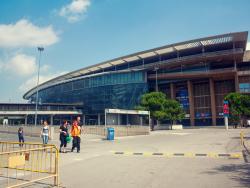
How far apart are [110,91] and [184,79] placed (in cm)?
2004

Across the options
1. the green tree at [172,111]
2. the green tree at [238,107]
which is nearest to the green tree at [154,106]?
the green tree at [172,111]

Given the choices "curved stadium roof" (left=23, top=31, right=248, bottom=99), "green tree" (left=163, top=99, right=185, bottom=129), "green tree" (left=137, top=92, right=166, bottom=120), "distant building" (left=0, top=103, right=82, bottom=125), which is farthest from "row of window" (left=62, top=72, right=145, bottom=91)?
"green tree" (left=137, top=92, right=166, bottom=120)

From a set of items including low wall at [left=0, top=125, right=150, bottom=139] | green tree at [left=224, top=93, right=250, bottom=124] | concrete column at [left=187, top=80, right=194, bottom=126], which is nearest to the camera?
low wall at [left=0, top=125, right=150, bottom=139]

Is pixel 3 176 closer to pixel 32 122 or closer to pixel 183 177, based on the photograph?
pixel 183 177

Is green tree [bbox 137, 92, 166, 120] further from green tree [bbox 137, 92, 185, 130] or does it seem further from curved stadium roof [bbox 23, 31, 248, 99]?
curved stadium roof [bbox 23, 31, 248, 99]

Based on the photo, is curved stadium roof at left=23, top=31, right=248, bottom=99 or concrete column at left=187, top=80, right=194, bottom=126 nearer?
curved stadium roof at left=23, top=31, right=248, bottom=99

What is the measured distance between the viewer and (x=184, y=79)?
63469 millimetres

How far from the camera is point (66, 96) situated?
74875 mm

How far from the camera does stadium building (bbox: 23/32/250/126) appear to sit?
190 ft

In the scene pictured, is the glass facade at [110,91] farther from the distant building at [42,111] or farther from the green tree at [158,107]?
the green tree at [158,107]

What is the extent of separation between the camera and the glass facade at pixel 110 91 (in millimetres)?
62156

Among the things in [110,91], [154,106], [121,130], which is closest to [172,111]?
[154,106]

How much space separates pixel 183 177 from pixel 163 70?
59.8 m

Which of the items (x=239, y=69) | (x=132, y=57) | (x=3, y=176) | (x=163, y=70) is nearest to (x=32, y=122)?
(x=132, y=57)
